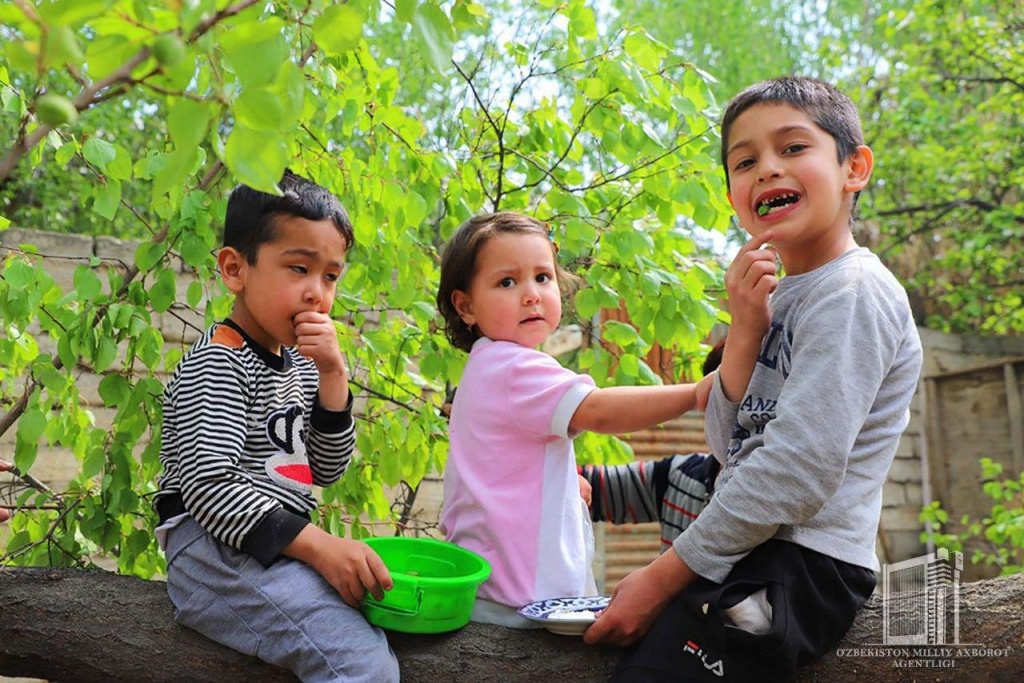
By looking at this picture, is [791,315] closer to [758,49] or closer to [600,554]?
[600,554]

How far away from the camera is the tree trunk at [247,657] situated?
64.9 inches

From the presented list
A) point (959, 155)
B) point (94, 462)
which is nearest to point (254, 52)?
point (94, 462)

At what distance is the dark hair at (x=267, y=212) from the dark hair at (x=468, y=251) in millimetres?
235

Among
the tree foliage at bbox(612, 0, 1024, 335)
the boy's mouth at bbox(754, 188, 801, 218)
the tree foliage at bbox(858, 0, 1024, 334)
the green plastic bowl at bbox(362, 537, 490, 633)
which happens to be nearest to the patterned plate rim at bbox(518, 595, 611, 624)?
the green plastic bowl at bbox(362, 537, 490, 633)

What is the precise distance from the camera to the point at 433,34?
42.0 inches

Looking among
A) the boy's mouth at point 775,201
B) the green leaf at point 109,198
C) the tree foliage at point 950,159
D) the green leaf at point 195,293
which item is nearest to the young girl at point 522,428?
the boy's mouth at point 775,201

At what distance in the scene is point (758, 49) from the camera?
1295 centimetres

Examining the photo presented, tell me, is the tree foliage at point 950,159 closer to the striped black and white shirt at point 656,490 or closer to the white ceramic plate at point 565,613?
the striped black and white shirt at point 656,490

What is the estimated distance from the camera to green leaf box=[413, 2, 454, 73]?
1.05m

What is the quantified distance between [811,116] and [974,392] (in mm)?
6167

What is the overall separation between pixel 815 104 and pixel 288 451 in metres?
1.19

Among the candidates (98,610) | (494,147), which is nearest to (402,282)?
(494,147)

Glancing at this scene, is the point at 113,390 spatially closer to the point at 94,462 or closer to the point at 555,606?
the point at 94,462

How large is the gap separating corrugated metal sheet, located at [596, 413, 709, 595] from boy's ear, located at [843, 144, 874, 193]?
3870mm
